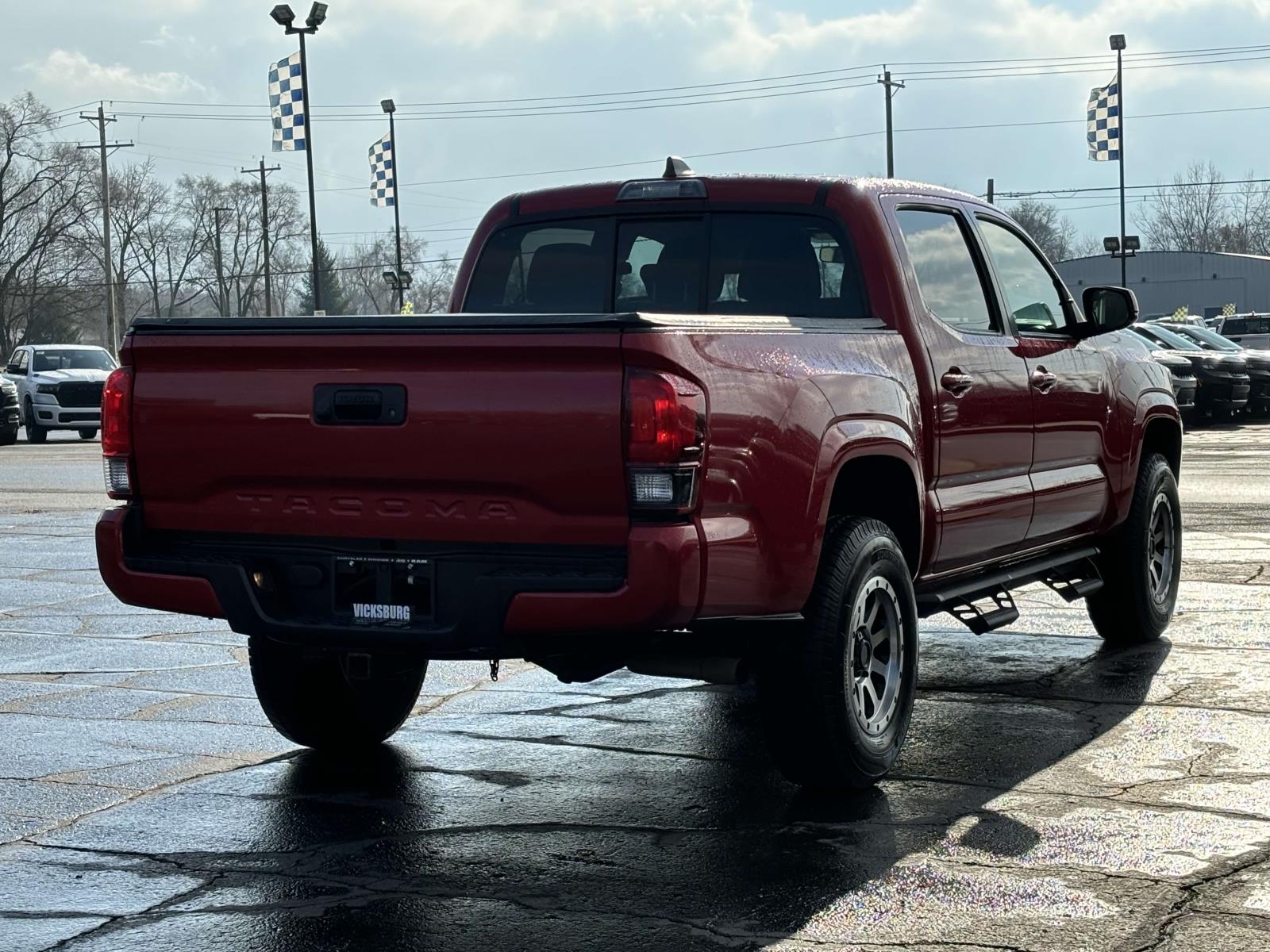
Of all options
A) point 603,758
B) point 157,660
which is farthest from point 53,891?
point 157,660

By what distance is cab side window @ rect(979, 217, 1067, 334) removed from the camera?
23.6 feet

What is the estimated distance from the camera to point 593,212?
6762 mm

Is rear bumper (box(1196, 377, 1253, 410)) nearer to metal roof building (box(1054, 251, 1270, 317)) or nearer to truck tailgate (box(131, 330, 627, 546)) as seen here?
truck tailgate (box(131, 330, 627, 546))

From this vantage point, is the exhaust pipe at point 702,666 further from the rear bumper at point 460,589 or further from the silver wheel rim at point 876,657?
the silver wheel rim at point 876,657

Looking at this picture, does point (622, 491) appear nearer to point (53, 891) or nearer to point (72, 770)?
point (53, 891)

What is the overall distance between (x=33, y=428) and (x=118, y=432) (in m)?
28.1

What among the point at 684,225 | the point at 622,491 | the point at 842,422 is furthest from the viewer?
the point at 684,225

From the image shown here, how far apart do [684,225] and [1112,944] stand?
10.9ft

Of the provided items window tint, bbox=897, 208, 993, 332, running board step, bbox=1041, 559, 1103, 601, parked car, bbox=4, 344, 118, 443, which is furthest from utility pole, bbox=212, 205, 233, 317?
window tint, bbox=897, 208, 993, 332

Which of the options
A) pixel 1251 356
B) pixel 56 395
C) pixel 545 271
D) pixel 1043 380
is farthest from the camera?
pixel 56 395

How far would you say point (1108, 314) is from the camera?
759 centimetres

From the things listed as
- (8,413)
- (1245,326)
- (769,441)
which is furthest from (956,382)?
(1245,326)

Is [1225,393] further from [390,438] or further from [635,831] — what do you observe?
[390,438]

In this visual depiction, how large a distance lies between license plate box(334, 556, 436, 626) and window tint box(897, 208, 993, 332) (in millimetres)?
2345
